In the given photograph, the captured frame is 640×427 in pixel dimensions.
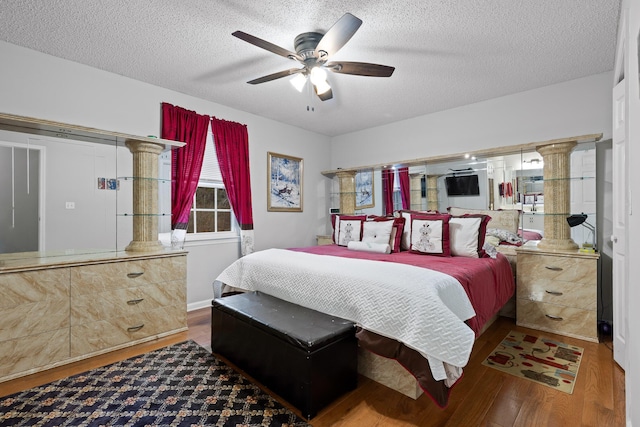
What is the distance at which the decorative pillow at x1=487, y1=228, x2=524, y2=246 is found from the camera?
3.39 m

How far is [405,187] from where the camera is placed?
14.1 feet

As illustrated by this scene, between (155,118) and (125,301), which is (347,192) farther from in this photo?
(125,301)

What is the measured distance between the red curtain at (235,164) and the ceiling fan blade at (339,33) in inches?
79.9

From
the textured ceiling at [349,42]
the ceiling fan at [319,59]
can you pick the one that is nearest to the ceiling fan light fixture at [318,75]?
the ceiling fan at [319,59]

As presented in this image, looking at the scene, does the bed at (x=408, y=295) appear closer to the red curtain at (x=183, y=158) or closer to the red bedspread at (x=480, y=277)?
the red bedspread at (x=480, y=277)

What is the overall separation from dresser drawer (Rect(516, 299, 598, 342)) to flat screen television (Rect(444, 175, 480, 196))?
54.7 inches

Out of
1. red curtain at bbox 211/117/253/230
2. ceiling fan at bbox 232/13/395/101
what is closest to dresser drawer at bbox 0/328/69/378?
red curtain at bbox 211/117/253/230

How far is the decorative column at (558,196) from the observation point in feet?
9.66

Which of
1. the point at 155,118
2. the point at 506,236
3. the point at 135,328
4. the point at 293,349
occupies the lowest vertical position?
the point at 135,328

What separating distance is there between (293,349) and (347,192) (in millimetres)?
3422

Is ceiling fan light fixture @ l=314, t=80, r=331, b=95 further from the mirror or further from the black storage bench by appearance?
the mirror

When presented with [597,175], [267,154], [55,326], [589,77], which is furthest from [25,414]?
[589,77]

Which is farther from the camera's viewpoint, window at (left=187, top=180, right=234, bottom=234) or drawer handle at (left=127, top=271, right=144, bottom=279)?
window at (left=187, top=180, right=234, bottom=234)

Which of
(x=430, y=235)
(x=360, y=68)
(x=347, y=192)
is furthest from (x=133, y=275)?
(x=347, y=192)
